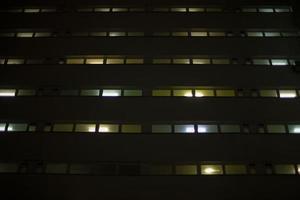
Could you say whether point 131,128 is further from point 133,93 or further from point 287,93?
point 287,93

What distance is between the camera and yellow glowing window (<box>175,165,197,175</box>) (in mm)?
13539

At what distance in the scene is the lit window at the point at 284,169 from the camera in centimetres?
1361

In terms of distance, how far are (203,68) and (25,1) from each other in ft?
39.3

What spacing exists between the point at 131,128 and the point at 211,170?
3893 mm

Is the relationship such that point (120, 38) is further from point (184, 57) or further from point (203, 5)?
point (203, 5)

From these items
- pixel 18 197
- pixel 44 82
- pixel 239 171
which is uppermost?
pixel 44 82

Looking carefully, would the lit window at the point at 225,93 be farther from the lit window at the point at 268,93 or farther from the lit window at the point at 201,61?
the lit window at the point at 201,61

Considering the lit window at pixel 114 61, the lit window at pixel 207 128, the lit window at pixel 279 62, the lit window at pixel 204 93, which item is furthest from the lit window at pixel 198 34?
the lit window at pixel 207 128

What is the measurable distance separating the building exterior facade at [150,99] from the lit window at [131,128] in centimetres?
4

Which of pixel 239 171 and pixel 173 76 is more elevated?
pixel 173 76

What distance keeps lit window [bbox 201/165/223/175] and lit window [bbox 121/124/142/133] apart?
10.6 ft

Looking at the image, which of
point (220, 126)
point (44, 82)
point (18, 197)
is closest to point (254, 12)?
point (220, 126)

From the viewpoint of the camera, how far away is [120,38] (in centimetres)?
A: 1827

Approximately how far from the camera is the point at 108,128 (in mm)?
14906
